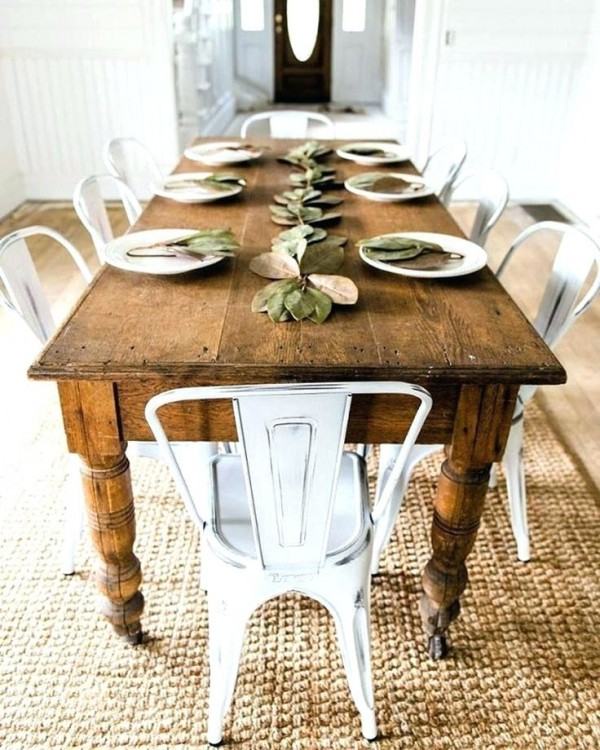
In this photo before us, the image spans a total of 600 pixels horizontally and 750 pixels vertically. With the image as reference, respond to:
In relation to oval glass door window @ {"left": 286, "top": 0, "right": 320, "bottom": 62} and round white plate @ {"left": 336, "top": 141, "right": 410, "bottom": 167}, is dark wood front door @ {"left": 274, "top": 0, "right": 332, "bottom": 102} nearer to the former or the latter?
round white plate @ {"left": 336, "top": 141, "right": 410, "bottom": 167}

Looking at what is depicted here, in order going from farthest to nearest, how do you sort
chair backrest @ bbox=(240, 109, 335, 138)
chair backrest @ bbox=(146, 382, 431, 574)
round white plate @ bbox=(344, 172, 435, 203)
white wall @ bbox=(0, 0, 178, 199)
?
white wall @ bbox=(0, 0, 178, 199)
chair backrest @ bbox=(240, 109, 335, 138)
round white plate @ bbox=(344, 172, 435, 203)
chair backrest @ bbox=(146, 382, 431, 574)

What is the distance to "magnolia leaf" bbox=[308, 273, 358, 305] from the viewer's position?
1298 millimetres

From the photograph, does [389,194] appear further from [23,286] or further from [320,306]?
[23,286]

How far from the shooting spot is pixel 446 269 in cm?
144

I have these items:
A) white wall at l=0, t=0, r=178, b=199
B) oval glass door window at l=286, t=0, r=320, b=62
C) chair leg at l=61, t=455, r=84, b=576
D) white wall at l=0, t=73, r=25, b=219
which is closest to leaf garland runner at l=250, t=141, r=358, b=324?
oval glass door window at l=286, t=0, r=320, b=62

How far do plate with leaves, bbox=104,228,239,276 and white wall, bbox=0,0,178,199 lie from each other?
3011mm

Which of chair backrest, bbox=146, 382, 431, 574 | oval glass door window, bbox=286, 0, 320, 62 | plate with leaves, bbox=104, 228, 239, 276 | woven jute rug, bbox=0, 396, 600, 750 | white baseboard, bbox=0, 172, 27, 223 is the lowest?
woven jute rug, bbox=0, 396, 600, 750

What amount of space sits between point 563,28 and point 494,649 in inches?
154

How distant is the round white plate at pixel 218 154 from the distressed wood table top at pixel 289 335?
89cm

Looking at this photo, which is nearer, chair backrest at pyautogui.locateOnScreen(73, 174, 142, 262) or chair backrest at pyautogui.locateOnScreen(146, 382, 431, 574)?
chair backrest at pyautogui.locateOnScreen(146, 382, 431, 574)

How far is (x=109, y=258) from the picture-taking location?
1461mm

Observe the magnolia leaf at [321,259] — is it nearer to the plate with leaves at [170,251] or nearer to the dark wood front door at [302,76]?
the plate with leaves at [170,251]

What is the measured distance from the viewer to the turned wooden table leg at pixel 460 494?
115 centimetres

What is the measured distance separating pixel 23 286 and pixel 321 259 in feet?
2.17
